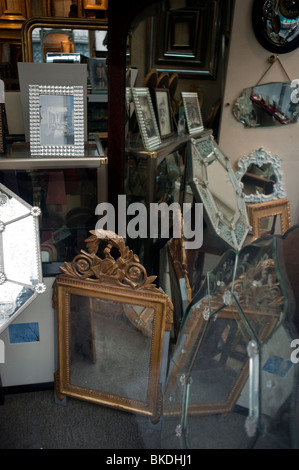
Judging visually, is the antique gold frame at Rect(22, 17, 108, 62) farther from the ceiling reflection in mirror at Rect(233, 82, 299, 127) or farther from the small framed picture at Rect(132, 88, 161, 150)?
the ceiling reflection in mirror at Rect(233, 82, 299, 127)

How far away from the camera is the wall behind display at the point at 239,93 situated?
39.5 inches

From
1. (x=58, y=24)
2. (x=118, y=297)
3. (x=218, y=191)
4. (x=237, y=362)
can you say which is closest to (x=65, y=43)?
(x=58, y=24)

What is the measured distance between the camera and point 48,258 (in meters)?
1.17

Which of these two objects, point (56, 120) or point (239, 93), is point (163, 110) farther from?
point (56, 120)

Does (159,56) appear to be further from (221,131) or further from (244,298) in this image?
(244,298)

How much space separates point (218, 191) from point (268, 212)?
0.18m

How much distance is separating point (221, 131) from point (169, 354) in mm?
715

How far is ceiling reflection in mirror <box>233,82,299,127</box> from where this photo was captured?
1047 millimetres

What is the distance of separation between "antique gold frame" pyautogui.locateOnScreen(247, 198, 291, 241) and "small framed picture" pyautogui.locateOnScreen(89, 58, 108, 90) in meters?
0.68

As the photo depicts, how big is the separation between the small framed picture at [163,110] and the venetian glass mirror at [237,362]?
0.50 meters

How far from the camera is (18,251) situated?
943 mm

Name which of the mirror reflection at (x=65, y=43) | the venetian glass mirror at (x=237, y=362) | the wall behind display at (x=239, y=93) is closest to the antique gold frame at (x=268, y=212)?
the wall behind display at (x=239, y=93)

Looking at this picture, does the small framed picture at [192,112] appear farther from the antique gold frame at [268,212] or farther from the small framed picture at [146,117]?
the antique gold frame at [268,212]

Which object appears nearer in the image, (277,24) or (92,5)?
(277,24)
